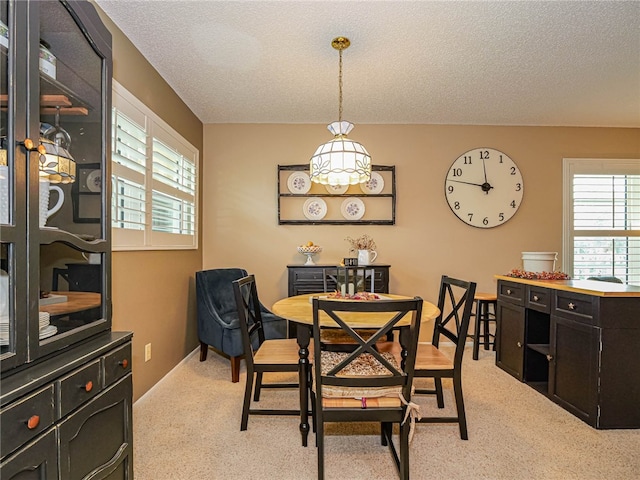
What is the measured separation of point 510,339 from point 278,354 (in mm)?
2145

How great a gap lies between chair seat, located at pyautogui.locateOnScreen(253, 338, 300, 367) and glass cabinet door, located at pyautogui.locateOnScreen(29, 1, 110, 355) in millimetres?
1028

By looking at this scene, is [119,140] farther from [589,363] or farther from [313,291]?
[589,363]

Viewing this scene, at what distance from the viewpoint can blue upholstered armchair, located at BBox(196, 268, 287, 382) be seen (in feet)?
10.0

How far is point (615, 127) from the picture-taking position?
429 cm

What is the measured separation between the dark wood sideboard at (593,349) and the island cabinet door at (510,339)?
0.13 meters

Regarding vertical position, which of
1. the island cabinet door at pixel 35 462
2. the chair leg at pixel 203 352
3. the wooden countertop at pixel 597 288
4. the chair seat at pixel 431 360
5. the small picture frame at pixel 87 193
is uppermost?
the small picture frame at pixel 87 193

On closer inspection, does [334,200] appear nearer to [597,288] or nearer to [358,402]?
[597,288]

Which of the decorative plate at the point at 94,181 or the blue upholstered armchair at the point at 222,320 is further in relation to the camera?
the blue upholstered armchair at the point at 222,320

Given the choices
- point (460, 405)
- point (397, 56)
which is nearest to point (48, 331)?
point (460, 405)

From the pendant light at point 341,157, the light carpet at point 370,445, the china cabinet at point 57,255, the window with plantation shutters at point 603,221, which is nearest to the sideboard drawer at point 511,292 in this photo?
the light carpet at point 370,445

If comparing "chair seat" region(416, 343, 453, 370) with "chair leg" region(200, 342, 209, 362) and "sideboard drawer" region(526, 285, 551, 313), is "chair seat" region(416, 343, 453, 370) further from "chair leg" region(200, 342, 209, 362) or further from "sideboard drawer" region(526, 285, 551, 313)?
"chair leg" region(200, 342, 209, 362)

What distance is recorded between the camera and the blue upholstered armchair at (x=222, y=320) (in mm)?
3055

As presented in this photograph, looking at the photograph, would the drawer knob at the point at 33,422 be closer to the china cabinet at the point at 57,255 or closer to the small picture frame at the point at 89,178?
the china cabinet at the point at 57,255

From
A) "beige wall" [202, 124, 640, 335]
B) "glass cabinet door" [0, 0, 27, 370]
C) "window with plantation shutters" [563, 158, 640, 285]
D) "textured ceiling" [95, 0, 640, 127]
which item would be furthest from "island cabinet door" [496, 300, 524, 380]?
"glass cabinet door" [0, 0, 27, 370]
